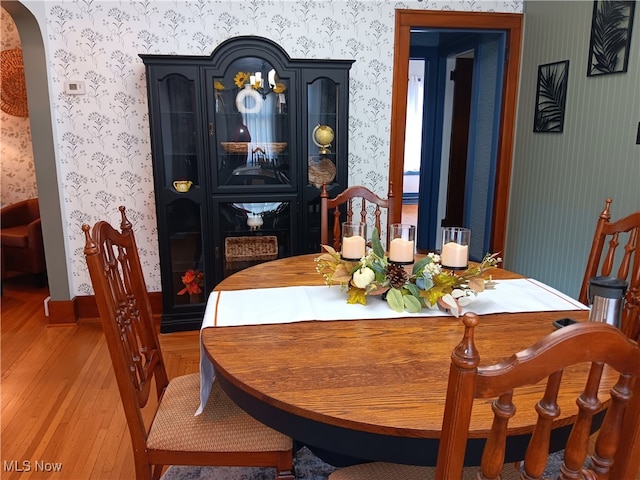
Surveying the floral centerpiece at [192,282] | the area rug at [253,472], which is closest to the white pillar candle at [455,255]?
the area rug at [253,472]

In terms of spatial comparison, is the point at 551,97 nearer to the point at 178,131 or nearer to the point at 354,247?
the point at 354,247

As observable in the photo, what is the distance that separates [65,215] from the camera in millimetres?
3285

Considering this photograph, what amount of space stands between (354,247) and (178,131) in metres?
1.93

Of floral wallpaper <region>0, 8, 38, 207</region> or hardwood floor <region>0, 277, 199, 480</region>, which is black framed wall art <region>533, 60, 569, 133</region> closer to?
hardwood floor <region>0, 277, 199, 480</region>

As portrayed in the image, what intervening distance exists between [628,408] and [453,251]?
2.77 ft

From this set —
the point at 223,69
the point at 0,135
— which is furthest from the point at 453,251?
the point at 0,135

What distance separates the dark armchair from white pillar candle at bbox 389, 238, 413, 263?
11.6ft

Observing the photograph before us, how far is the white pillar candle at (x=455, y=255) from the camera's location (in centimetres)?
155

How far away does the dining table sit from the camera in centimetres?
97

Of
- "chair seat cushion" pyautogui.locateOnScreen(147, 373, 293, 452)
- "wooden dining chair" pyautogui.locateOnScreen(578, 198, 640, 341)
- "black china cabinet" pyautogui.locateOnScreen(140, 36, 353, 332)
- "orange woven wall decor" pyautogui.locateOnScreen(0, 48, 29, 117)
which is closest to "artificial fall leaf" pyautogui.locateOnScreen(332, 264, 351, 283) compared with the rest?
"chair seat cushion" pyautogui.locateOnScreen(147, 373, 293, 452)

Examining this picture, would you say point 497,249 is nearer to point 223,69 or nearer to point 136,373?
point 223,69

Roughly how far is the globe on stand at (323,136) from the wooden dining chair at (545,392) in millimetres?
2644

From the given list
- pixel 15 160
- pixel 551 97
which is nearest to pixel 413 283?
pixel 551 97

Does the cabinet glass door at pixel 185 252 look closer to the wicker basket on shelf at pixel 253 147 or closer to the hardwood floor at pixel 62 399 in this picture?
the hardwood floor at pixel 62 399
